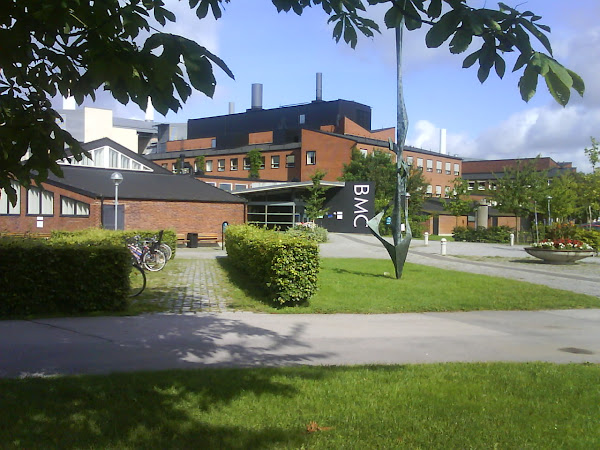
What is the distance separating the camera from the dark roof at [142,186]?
3388 centimetres

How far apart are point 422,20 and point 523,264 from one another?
21374 millimetres

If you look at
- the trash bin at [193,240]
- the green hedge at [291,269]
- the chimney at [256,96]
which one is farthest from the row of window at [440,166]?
the green hedge at [291,269]

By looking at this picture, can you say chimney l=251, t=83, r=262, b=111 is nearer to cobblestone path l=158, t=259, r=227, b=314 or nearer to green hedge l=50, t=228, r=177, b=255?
green hedge l=50, t=228, r=177, b=255

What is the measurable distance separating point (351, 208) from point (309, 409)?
46670 millimetres

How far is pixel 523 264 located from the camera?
76.6 feet

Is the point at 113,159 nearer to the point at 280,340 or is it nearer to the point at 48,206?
the point at 48,206

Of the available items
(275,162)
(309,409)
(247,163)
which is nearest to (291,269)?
(309,409)

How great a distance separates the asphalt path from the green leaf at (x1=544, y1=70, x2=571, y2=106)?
440 cm

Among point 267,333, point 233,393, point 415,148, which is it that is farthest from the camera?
point 415,148

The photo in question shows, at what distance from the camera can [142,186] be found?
37.2 m

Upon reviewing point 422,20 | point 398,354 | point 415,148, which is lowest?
point 398,354

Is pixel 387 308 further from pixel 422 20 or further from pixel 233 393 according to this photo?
pixel 422 20

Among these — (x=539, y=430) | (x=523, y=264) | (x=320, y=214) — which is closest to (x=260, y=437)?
(x=539, y=430)

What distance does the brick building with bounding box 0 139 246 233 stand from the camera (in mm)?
32062
